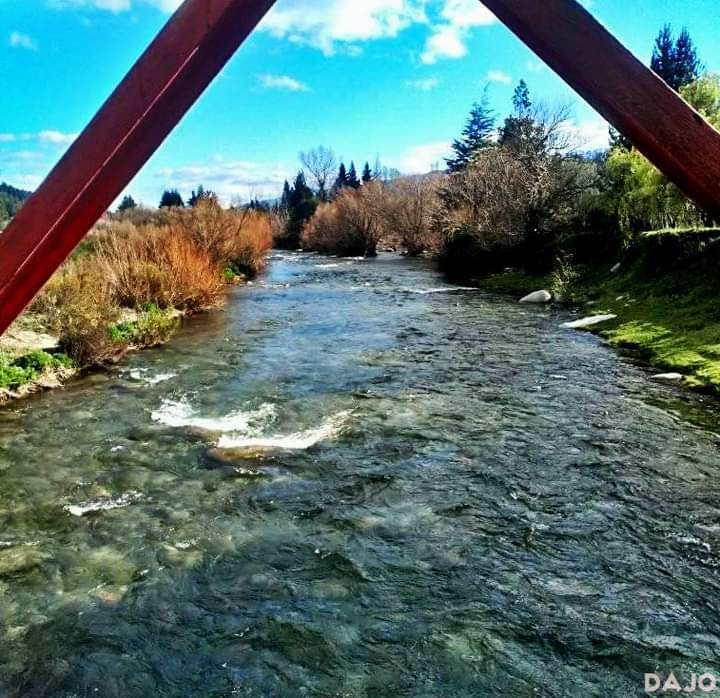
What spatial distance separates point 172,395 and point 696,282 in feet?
44.0

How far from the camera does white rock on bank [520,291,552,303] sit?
21062 millimetres

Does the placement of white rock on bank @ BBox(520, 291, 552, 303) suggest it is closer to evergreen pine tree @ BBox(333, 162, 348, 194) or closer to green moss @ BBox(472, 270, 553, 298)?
green moss @ BBox(472, 270, 553, 298)

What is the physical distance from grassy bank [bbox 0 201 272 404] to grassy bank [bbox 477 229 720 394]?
37.6ft

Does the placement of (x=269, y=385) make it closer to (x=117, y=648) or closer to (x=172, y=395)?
(x=172, y=395)

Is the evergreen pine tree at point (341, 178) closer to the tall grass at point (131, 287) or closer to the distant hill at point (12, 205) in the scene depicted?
the distant hill at point (12, 205)

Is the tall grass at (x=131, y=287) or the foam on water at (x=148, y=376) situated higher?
the tall grass at (x=131, y=287)

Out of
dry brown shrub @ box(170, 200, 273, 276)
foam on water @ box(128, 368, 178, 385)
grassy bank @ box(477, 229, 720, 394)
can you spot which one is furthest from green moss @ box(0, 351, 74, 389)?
dry brown shrub @ box(170, 200, 273, 276)

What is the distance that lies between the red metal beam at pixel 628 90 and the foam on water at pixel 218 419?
7763 mm

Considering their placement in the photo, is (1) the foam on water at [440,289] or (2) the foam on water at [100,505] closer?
(2) the foam on water at [100,505]

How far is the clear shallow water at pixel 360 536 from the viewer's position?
4.12 meters

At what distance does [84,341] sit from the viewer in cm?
1233

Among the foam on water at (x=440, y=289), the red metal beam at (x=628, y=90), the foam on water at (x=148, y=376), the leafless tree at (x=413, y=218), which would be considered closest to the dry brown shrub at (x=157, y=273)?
the foam on water at (x=148, y=376)

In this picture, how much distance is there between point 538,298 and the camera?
21.1 metres

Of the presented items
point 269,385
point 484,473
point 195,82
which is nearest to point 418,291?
point 269,385
